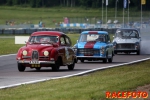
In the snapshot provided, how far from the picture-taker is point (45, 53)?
2223 centimetres

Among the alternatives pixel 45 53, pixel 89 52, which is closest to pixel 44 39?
pixel 45 53

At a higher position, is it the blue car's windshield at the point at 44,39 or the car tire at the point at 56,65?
the blue car's windshield at the point at 44,39

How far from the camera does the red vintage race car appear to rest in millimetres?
22172

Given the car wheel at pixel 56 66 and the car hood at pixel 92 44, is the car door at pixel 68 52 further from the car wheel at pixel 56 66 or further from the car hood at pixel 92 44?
the car hood at pixel 92 44

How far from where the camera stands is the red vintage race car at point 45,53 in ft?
72.7

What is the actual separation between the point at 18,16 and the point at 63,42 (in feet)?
267

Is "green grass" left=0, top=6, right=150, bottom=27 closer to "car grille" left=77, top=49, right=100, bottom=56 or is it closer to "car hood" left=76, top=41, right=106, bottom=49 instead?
"car hood" left=76, top=41, right=106, bottom=49

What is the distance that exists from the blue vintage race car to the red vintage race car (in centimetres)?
497

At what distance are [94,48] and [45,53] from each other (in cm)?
671

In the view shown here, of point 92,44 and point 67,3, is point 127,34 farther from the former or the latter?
point 67,3

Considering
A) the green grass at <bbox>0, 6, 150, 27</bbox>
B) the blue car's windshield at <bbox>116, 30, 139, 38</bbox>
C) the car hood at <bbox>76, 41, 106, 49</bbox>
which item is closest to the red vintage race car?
the car hood at <bbox>76, 41, 106, 49</bbox>

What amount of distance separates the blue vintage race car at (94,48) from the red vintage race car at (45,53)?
4966mm

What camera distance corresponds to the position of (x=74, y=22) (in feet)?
306

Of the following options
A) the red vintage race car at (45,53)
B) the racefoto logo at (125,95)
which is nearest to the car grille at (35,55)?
the red vintage race car at (45,53)
